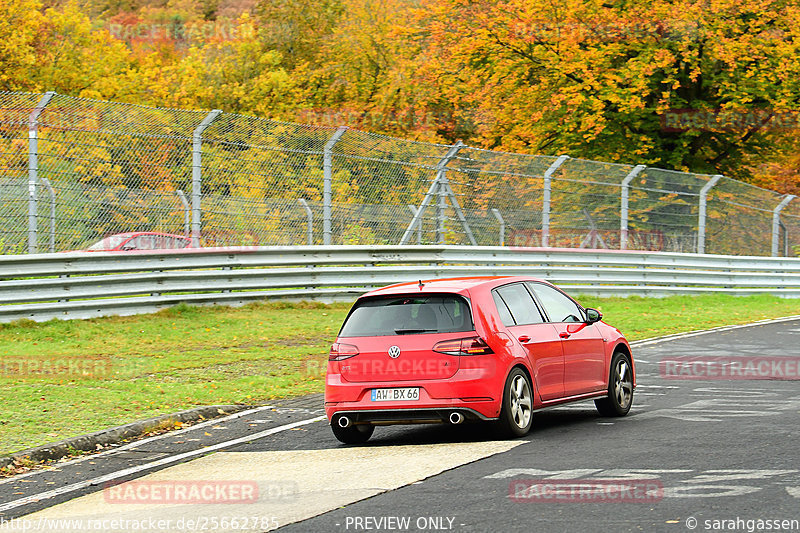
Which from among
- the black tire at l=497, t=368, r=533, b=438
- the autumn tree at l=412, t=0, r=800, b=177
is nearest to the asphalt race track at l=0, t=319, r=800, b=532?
the black tire at l=497, t=368, r=533, b=438

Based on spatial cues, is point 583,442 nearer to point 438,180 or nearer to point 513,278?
point 513,278

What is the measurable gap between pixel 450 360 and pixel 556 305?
1.86 meters

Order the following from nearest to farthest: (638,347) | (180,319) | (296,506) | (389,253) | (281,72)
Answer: (296,506), (638,347), (180,319), (389,253), (281,72)

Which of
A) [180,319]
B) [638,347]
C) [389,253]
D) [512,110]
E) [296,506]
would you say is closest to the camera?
[296,506]

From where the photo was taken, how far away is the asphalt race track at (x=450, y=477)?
622cm

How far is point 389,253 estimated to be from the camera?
20.5 meters

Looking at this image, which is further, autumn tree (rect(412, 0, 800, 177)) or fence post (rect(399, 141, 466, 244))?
autumn tree (rect(412, 0, 800, 177))

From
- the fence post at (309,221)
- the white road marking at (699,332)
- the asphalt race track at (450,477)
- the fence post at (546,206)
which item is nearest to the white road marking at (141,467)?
the asphalt race track at (450,477)

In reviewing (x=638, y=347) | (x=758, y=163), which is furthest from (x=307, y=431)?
(x=758, y=163)

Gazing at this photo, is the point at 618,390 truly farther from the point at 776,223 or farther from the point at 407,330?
the point at 776,223

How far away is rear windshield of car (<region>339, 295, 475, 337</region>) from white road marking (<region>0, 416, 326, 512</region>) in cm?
121

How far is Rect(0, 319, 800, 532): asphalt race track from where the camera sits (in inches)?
245

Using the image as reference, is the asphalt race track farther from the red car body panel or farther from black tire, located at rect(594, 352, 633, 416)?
the red car body panel

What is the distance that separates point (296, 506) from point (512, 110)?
96.7 feet
